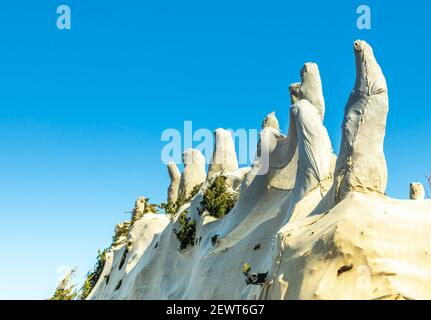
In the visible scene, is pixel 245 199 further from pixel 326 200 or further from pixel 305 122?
pixel 326 200

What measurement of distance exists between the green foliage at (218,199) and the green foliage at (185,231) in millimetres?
866

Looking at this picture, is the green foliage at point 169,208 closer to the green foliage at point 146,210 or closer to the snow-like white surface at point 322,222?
the green foliage at point 146,210

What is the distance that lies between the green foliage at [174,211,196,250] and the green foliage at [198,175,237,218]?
2.84ft

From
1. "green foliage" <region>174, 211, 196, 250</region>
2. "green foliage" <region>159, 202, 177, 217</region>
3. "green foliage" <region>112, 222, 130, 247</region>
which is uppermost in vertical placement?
"green foliage" <region>112, 222, 130, 247</region>

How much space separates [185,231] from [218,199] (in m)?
2.16

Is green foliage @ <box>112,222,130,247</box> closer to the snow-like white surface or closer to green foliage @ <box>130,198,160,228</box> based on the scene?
green foliage @ <box>130,198,160,228</box>

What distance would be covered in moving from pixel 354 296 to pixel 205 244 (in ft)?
31.3

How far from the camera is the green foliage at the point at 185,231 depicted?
64.2ft

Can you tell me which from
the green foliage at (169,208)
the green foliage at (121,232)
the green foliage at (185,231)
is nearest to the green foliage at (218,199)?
the green foliage at (185,231)

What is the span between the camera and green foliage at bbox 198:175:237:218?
60.1 ft

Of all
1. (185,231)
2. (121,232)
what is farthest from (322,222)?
(121,232)

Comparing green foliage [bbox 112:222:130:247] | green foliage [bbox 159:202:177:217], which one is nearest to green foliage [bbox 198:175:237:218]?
green foliage [bbox 159:202:177:217]
